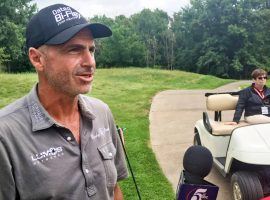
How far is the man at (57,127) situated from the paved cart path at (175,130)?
13.0 ft

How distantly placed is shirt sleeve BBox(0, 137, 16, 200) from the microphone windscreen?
776 millimetres

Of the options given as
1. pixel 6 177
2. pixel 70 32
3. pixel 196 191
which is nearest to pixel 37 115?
pixel 6 177

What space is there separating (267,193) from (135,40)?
66136 millimetres

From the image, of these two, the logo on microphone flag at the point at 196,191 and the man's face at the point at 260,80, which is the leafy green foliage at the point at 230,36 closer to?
the man's face at the point at 260,80

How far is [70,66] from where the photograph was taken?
79.2 inches

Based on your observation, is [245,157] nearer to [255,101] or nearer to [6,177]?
[255,101]

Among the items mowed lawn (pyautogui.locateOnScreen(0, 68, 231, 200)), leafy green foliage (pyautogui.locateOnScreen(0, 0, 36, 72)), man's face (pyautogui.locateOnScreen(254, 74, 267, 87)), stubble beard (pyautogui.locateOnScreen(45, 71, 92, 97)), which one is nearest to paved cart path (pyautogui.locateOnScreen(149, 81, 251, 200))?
mowed lawn (pyautogui.locateOnScreen(0, 68, 231, 200))

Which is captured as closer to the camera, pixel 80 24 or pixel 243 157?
pixel 80 24

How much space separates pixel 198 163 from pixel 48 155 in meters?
0.69

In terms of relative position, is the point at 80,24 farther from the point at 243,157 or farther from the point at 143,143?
the point at 143,143

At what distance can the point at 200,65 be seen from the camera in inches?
2130

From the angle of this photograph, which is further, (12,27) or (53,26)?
(12,27)

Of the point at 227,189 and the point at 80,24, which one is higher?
the point at 80,24

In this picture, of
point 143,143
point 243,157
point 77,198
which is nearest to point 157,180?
point 243,157
